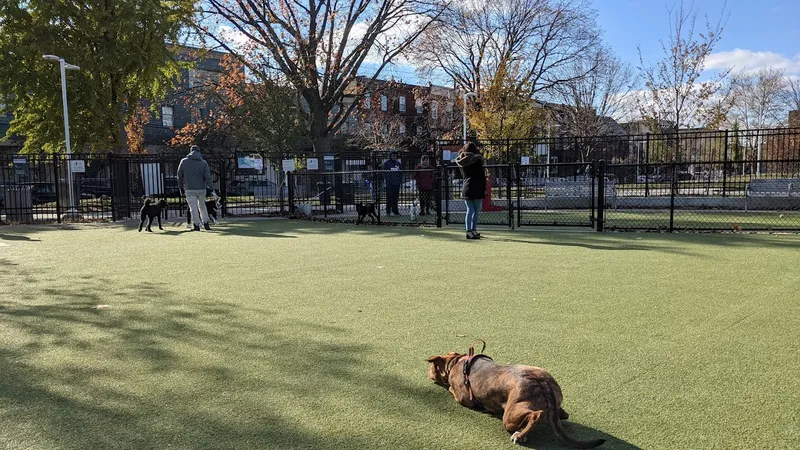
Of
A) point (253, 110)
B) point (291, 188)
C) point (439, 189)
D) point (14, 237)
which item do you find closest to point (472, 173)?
point (439, 189)

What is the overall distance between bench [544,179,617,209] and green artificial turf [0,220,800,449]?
7.53 m

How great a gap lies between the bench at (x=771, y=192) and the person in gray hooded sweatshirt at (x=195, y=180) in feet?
46.7

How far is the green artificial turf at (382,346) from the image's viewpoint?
110 inches

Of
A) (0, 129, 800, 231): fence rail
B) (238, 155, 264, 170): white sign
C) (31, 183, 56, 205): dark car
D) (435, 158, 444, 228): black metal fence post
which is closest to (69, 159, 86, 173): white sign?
(0, 129, 800, 231): fence rail

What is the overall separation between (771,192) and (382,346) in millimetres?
14714

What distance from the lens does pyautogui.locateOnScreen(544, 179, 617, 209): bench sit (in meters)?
15.6

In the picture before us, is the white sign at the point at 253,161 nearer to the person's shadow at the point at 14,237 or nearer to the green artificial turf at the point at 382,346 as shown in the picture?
the person's shadow at the point at 14,237

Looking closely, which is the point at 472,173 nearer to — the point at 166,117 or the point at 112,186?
the point at 112,186

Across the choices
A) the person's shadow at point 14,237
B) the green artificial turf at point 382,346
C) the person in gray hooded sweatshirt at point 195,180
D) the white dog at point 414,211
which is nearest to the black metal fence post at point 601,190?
the green artificial turf at point 382,346

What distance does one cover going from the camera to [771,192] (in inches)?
572

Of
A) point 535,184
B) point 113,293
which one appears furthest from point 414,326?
point 535,184

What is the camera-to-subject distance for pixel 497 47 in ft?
117

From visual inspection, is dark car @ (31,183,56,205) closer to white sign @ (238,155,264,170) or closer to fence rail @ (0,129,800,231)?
fence rail @ (0,129,800,231)

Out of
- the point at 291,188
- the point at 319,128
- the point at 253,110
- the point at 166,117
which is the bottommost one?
the point at 291,188
